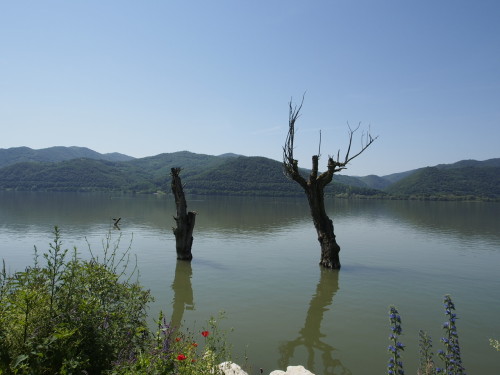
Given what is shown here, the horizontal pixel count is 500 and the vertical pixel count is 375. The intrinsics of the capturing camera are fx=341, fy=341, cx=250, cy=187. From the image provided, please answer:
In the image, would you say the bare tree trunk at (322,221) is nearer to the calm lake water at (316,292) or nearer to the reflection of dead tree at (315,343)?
the calm lake water at (316,292)

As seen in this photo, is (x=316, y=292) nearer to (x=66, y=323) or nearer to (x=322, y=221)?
(x=322, y=221)

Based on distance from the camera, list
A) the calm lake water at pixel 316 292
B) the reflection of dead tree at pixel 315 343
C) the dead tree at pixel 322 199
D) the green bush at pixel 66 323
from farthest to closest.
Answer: the dead tree at pixel 322 199, the calm lake water at pixel 316 292, the reflection of dead tree at pixel 315 343, the green bush at pixel 66 323

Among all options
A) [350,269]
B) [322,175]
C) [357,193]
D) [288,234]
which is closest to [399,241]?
[288,234]

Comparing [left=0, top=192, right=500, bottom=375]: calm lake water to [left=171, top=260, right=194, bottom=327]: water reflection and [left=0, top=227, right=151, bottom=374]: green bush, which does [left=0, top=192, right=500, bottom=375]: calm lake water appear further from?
[left=0, top=227, right=151, bottom=374]: green bush

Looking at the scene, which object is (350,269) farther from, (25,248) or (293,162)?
(25,248)

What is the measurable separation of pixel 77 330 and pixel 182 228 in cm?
1518

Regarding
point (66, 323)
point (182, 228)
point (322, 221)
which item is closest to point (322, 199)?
point (322, 221)

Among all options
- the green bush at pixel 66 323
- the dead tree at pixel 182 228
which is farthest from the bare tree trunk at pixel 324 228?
the green bush at pixel 66 323

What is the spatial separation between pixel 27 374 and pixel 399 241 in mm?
30413

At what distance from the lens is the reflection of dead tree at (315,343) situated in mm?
7914

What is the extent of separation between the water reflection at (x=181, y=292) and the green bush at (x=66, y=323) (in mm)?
4843

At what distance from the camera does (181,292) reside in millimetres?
13500

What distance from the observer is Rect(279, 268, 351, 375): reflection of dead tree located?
312 inches

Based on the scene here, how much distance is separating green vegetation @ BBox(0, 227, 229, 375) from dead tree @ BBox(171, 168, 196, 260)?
13.5 metres
